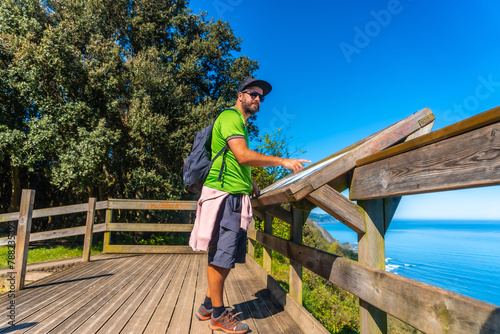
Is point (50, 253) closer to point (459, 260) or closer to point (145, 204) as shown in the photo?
point (145, 204)

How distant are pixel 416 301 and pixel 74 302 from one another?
10.2 ft

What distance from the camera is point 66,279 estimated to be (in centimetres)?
391

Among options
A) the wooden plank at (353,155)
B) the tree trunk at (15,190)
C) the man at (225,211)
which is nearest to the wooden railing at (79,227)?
the man at (225,211)

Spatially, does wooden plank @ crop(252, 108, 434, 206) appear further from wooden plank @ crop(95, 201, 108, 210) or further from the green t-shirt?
wooden plank @ crop(95, 201, 108, 210)

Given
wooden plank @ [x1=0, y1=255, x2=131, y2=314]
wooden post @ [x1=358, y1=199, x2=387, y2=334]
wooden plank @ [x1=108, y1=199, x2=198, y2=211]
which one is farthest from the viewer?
wooden plank @ [x1=108, y1=199, x2=198, y2=211]

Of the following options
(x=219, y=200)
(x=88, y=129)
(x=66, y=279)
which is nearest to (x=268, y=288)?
(x=219, y=200)

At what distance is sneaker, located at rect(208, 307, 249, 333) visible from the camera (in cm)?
220

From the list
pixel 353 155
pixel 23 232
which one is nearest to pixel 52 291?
pixel 23 232

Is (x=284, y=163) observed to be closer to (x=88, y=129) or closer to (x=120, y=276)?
(x=120, y=276)

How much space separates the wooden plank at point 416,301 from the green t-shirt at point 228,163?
84 centimetres

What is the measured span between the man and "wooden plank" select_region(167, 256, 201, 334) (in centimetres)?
27

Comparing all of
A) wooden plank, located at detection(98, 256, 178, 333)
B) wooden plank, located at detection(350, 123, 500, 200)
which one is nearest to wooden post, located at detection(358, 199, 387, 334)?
wooden plank, located at detection(350, 123, 500, 200)

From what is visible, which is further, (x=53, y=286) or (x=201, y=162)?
(x=53, y=286)

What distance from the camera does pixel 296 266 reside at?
276 centimetres
